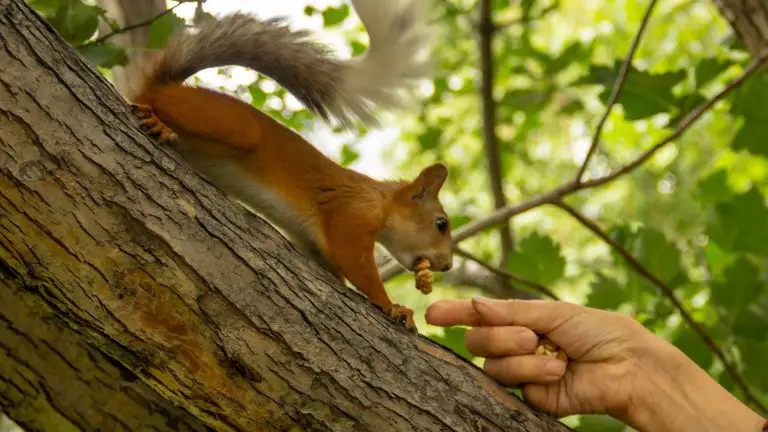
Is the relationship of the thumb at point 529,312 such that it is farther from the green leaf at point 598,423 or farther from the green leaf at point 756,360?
the green leaf at point 756,360

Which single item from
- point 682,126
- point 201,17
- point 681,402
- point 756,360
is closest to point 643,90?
point 682,126

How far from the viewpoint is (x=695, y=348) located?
2.15m

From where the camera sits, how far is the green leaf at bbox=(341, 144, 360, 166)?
2.54 meters

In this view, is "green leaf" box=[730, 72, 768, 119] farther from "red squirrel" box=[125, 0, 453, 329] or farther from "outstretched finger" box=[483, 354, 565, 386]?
"outstretched finger" box=[483, 354, 565, 386]

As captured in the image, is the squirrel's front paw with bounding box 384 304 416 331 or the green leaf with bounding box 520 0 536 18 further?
the green leaf with bounding box 520 0 536 18

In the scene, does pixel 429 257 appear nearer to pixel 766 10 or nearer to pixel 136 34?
pixel 136 34

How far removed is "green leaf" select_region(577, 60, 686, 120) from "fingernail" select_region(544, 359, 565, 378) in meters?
1.01

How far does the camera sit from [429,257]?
2.01 m

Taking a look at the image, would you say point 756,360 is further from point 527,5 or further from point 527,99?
point 527,99

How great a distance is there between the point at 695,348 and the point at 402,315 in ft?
3.44

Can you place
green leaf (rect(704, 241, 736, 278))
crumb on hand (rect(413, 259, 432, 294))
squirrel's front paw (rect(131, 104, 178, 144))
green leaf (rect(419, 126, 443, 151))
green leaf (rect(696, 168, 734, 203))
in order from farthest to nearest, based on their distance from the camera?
green leaf (rect(419, 126, 443, 151)) → green leaf (rect(696, 168, 734, 203)) → green leaf (rect(704, 241, 736, 278)) → crumb on hand (rect(413, 259, 432, 294)) → squirrel's front paw (rect(131, 104, 178, 144))

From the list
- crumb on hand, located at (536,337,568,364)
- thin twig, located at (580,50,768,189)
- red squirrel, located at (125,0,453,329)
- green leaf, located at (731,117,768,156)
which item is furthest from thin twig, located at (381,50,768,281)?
crumb on hand, located at (536,337,568,364)

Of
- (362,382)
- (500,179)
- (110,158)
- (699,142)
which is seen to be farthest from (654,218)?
(110,158)

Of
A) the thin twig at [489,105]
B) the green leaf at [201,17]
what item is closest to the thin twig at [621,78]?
the thin twig at [489,105]
